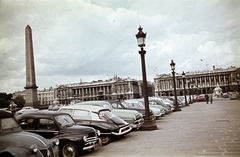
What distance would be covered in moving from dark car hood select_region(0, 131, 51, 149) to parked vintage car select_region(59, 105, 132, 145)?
383 cm

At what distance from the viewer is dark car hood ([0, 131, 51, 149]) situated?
5410mm

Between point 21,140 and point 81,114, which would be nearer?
point 21,140

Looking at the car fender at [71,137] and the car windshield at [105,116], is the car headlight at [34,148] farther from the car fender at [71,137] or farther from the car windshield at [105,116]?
the car windshield at [105,116]

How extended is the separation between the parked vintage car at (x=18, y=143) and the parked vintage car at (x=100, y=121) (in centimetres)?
346

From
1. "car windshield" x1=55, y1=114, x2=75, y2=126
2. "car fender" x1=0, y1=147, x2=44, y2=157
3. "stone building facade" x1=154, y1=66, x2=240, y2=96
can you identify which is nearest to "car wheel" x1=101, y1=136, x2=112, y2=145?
"car windshield" x1=55, y1=114, x2=75, y2=126

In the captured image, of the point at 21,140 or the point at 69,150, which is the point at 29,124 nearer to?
the point at 69,150

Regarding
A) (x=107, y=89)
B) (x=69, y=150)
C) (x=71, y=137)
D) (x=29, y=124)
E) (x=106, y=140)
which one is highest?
(x=107, y=89)

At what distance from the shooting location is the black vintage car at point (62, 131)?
773 cm

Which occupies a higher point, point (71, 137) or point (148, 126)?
point (71, 137)

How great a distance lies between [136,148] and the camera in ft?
27.7

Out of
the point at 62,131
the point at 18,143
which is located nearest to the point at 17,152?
the point at 18,143

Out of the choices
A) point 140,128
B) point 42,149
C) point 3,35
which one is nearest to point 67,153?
point 42,149

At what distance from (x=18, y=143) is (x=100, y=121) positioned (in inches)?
186

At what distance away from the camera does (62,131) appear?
26.1 ft
